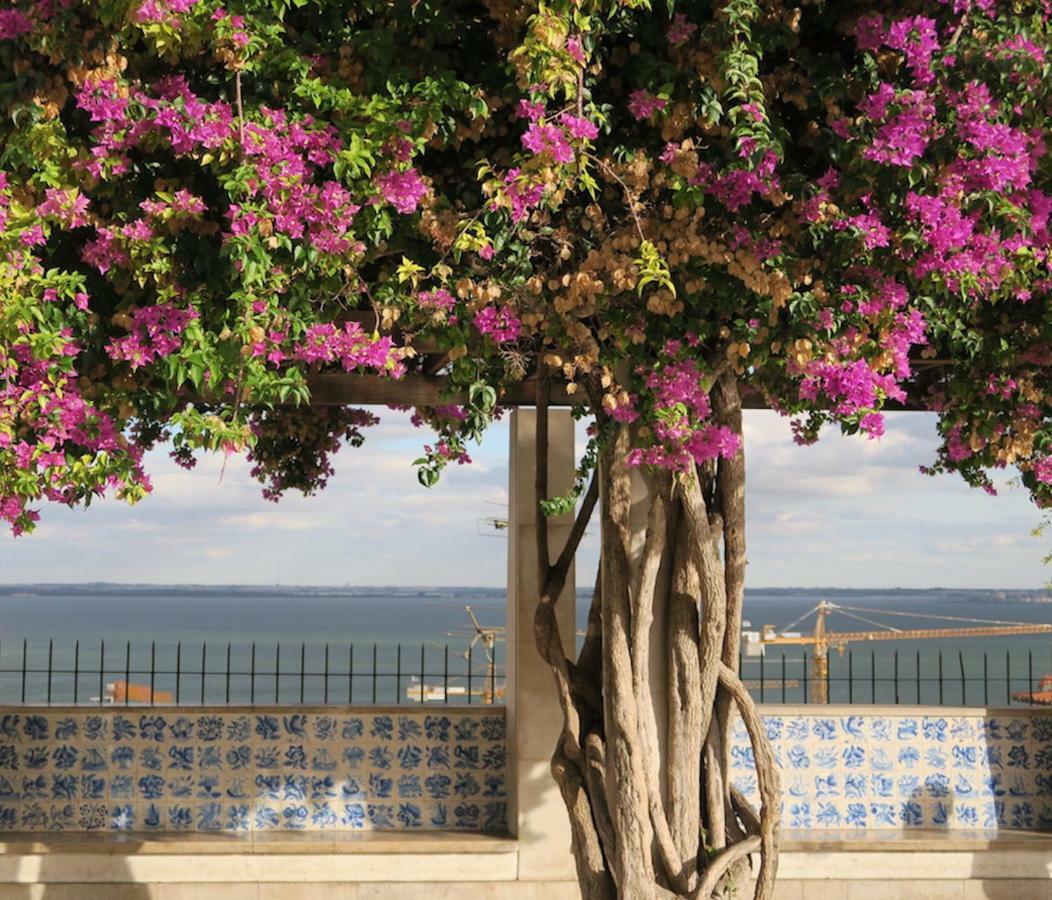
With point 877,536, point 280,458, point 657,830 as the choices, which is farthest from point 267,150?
point 877,536

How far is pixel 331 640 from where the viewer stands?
66.6 metres

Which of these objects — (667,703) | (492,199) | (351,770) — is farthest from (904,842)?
(492,199)

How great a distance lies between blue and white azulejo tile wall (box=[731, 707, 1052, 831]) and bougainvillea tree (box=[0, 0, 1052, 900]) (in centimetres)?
370

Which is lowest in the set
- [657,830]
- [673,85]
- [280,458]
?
[657,830]

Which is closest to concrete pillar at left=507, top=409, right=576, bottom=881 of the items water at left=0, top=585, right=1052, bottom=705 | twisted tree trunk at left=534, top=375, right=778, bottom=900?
twisted tree trunk at left=534, top=375, right=778, bottom=900

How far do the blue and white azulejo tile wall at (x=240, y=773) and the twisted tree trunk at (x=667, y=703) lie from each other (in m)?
2.42

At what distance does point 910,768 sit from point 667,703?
3130 mm

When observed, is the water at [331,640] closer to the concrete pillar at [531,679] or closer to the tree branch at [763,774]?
the concrete pillar at [531,679]

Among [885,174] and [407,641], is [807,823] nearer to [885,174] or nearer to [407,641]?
[885,174]

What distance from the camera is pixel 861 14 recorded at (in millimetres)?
4641

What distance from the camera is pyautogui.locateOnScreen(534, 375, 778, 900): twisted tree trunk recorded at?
556 centimetres

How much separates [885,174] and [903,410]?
393cm

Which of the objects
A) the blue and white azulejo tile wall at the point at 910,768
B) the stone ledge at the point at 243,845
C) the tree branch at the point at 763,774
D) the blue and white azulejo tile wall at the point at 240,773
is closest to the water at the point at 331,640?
the blue and white azulejo tile wall at the point at 910,768

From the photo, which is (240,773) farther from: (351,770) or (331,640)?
(331,640)
